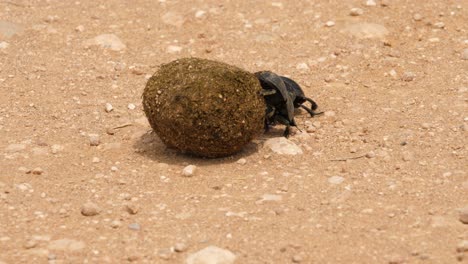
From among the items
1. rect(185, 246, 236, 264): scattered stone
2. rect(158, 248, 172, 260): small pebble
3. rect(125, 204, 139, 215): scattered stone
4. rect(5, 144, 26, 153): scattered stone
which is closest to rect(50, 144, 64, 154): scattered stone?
rect(5, 144, 26, 153): scattered stone

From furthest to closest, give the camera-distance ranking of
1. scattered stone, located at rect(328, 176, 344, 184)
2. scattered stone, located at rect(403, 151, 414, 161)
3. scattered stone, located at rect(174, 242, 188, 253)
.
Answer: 1. scattered stone, located at rect(403, 151, 414, 161)
2. scattered stone, located at rect(328, 176, 344, 184)
3. scattered stone, located at rect(174, 242, 188, 253)

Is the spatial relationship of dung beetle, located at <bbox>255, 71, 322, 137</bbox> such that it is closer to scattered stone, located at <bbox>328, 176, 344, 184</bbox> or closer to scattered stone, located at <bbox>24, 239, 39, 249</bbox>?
scattered stone, located at <bbox>328, 176, 344, 184</bbox>

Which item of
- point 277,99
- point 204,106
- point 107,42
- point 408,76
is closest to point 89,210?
point 204,106

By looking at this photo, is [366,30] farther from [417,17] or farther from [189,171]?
[189,171]

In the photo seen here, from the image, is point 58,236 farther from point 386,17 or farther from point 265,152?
point 386,17

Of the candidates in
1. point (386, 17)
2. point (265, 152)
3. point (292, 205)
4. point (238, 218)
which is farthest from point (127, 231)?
point (386, 17)
